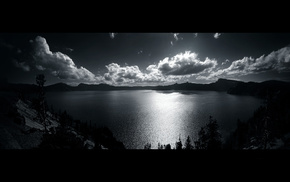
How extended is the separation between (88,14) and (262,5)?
2.25 m

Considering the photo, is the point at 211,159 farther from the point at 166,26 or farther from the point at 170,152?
the point at 166,26

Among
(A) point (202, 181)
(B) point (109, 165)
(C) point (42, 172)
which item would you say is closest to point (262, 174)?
(A) point (202, 181)

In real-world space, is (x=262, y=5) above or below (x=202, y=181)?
above

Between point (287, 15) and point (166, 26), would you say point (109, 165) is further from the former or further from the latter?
point (287, 15)

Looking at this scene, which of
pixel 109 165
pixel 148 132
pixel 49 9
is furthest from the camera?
pixel 148 132

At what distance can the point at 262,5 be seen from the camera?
4.92ft

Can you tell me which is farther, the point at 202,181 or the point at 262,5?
the point at 262,5

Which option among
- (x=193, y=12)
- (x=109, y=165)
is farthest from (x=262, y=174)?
(x=193, y=12)

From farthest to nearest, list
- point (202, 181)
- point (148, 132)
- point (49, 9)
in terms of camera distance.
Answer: point (148, 132)
point (49, 9)
point (202, 181)

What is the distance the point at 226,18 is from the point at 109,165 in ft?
7.97

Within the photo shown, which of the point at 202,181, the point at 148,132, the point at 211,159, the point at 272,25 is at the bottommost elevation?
the point at 148,132

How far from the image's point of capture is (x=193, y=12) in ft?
5.09

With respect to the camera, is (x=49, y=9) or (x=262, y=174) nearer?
(x=262, y=174)

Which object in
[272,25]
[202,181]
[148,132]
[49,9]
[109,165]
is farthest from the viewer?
[148,132]
